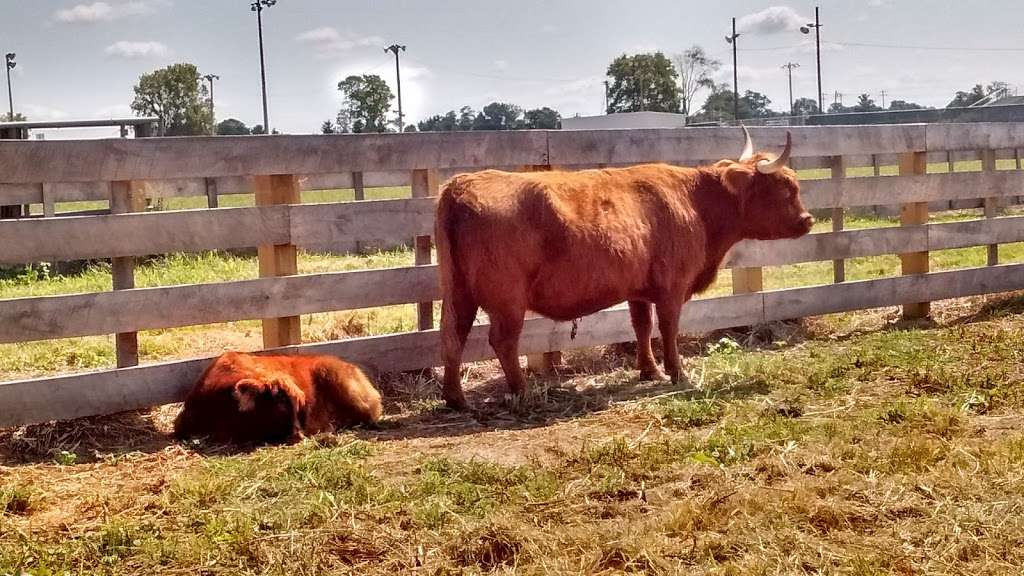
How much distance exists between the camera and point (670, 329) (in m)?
7.06

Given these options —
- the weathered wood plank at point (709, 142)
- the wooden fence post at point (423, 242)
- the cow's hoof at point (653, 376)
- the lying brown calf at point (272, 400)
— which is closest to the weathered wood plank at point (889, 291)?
the weathered wood plank at point (709, 142)

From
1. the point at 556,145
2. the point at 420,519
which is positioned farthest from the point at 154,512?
the point at 556,145

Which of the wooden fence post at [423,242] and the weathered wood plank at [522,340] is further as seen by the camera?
the wooden fence post at [423,242]

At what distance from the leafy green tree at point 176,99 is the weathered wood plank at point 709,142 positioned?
157 ft

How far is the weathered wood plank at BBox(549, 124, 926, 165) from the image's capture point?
7613 mm

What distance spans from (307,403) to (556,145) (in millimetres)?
2891

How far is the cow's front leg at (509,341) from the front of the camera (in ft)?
20.6

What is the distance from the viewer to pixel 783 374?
6.84 metres

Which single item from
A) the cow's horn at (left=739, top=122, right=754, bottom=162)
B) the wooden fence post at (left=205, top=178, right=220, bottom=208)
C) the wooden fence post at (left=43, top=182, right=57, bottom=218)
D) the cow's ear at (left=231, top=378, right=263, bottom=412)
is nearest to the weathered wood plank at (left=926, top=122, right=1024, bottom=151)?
the cow's horn at (left=739, top=122, right=754, bottom=162)

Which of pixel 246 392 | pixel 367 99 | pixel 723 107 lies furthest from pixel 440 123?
pixel 246 392

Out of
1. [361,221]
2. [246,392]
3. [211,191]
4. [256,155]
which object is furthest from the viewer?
[211,191]

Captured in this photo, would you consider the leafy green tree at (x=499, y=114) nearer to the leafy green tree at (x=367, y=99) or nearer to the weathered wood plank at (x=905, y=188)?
the leafy green tree at (x=367, y=99)

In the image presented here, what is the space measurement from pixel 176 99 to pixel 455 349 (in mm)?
52658

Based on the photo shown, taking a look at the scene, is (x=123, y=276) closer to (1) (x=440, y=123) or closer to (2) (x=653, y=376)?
(2) (x=653, y=376)
